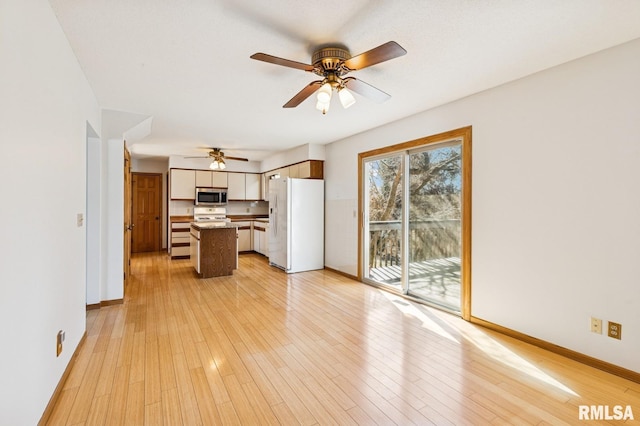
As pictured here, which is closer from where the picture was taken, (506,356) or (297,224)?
(506,356)

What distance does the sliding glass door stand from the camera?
3.38m

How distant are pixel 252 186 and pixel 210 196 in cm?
113

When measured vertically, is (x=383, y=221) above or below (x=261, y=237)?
above

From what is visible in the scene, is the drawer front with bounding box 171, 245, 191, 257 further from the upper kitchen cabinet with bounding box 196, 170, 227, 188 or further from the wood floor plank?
the wood floor plank

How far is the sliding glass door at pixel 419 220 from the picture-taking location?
3.38m

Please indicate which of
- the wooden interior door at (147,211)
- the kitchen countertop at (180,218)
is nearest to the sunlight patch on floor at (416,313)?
the kitchen countertop at (180,218)

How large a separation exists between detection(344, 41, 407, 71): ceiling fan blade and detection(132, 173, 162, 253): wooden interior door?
7140mm

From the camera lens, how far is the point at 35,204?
5.11ft

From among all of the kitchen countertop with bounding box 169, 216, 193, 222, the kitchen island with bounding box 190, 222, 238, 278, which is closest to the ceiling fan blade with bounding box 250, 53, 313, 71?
the kitchen island with bounding box 190, 222, 238, 278

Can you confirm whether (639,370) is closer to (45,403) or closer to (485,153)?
(485,153)

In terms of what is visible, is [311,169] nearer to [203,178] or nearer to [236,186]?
[236,186]

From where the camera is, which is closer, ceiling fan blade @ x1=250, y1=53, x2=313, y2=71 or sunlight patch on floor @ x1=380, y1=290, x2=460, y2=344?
ceiling fan blade @ x1=250, y1=53, x2=313, y2=71

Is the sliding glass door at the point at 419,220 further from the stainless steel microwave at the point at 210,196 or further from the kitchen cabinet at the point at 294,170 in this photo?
the stainless steel microwave at the point at 210,196

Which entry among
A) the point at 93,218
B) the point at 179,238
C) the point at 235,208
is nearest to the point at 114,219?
the point at 93,218
